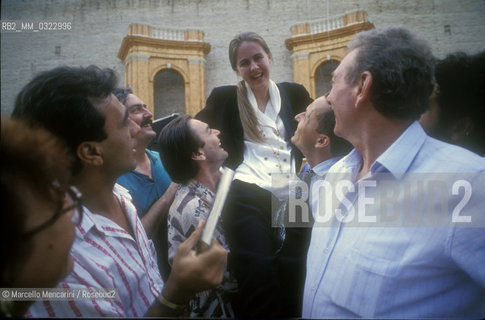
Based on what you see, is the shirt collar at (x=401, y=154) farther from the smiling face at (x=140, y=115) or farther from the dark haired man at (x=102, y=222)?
the smiling face at (x=140, y=115)

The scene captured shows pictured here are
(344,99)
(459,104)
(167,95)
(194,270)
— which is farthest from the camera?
(167,95)

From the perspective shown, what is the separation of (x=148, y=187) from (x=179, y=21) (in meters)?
2.25

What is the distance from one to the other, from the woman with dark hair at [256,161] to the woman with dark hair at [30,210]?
102 centimetres

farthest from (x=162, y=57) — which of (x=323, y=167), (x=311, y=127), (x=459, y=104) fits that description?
(x=459, y=104)

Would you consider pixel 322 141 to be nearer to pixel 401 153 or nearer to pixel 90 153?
pixel 401 153

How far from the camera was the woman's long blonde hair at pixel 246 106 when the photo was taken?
6.03 ft

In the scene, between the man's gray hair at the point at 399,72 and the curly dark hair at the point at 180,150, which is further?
the curly dark hair at the point at 180,150

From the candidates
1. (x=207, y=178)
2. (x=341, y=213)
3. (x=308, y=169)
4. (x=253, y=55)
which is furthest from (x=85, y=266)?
(x=253, y=55)

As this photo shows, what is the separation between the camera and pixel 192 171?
176cm

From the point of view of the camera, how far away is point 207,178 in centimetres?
178

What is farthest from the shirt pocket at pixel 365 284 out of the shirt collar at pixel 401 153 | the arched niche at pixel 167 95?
the arched niche at pixel 167 95

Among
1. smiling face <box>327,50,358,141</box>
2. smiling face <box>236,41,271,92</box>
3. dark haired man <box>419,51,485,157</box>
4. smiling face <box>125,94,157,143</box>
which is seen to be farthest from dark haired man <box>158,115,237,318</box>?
dark haired man <box>419,51,485,157</box>

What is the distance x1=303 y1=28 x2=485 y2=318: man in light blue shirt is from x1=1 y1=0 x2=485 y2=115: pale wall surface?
183 cm

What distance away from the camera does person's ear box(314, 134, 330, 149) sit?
165 cm
